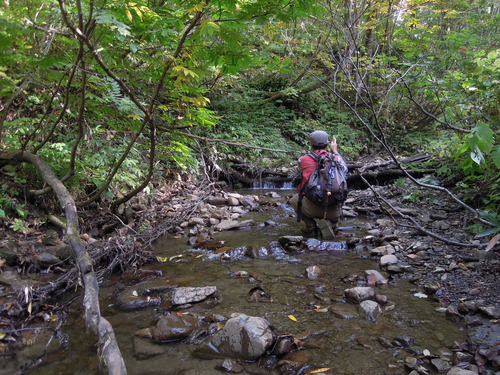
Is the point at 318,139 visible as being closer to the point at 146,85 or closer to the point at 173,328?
the point at 146,85

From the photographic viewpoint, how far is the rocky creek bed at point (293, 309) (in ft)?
8.52

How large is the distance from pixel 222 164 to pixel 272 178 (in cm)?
201

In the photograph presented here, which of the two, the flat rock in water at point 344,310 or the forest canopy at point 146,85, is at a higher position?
the forest canopy at point 146,85

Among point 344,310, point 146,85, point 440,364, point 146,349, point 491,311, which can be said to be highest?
point 146,85

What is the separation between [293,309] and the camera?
344 centimetres

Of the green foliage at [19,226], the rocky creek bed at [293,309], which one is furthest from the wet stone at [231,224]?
the green foliage at [19,226]

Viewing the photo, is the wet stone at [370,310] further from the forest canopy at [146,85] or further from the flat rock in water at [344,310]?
the forest canopy at [146,85]

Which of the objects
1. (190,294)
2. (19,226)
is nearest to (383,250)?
(190,294)

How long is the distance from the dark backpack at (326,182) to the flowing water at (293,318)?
3.20ft

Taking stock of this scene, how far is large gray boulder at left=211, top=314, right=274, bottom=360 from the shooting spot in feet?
8.69

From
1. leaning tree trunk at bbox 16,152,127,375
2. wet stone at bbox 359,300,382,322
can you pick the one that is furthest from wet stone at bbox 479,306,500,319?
leaning tree trunk at bbox 16,152,127,375

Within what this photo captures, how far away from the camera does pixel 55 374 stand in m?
2.46

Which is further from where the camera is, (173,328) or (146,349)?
(173,328)

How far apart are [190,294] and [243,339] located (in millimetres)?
1131
